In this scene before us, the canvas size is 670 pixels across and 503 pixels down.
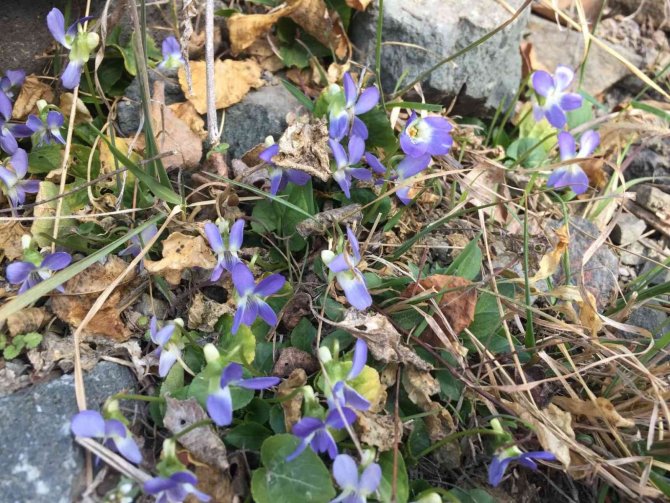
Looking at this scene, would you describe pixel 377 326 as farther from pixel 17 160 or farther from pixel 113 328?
pixel 17 160

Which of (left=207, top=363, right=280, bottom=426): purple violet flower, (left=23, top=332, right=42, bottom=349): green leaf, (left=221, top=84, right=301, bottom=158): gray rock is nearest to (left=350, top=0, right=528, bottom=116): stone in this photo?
(left=221, top=84, right=301, bottom=158): gray rock

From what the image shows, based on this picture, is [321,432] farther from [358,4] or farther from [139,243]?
[358,4]

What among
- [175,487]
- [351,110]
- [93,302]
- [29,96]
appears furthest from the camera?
[29,96]

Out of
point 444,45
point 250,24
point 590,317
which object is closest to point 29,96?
point 250,24

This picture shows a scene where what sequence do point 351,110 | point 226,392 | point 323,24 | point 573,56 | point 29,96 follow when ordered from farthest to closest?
point 573,56 < point 323,24 < point 29,96 < point 351,110 < point 226,392

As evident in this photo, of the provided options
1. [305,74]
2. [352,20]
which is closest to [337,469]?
[305,74]

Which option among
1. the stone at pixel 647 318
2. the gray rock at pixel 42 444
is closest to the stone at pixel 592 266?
the stone at pixel 647 318
